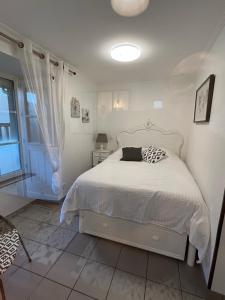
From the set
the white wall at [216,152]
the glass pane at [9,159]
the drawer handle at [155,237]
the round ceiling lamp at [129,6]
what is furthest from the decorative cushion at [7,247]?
the round ceiling lamp at [129,6]

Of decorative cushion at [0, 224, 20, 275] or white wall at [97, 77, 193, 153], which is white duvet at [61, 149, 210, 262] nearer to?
decorative cushion at [0, 224, 20, 275]

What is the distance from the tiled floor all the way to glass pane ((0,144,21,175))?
95 cm

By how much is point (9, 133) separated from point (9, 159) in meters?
0.38

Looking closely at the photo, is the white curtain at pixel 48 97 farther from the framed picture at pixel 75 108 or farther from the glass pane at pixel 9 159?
the glass pane at pixel 9 159

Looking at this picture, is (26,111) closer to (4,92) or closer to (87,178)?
(4,92)

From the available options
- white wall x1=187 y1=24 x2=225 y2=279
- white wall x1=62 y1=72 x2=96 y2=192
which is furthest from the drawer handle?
white wall x1=62 y1=72 x2=96 y2=192

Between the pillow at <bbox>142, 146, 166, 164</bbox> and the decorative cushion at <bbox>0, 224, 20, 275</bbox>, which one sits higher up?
the pillow at <bbox>142, 146, 166, 164</bbox>

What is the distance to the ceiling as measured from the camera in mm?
1298

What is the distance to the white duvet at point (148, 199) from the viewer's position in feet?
4.67

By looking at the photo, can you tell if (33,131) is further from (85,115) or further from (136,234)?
(136,234)

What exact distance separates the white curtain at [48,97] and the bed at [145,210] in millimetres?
662

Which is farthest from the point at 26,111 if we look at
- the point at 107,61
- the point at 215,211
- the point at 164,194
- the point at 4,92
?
the point at 215,211

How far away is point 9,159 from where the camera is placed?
91.7 inches

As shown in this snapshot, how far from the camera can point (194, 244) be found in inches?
55.0
